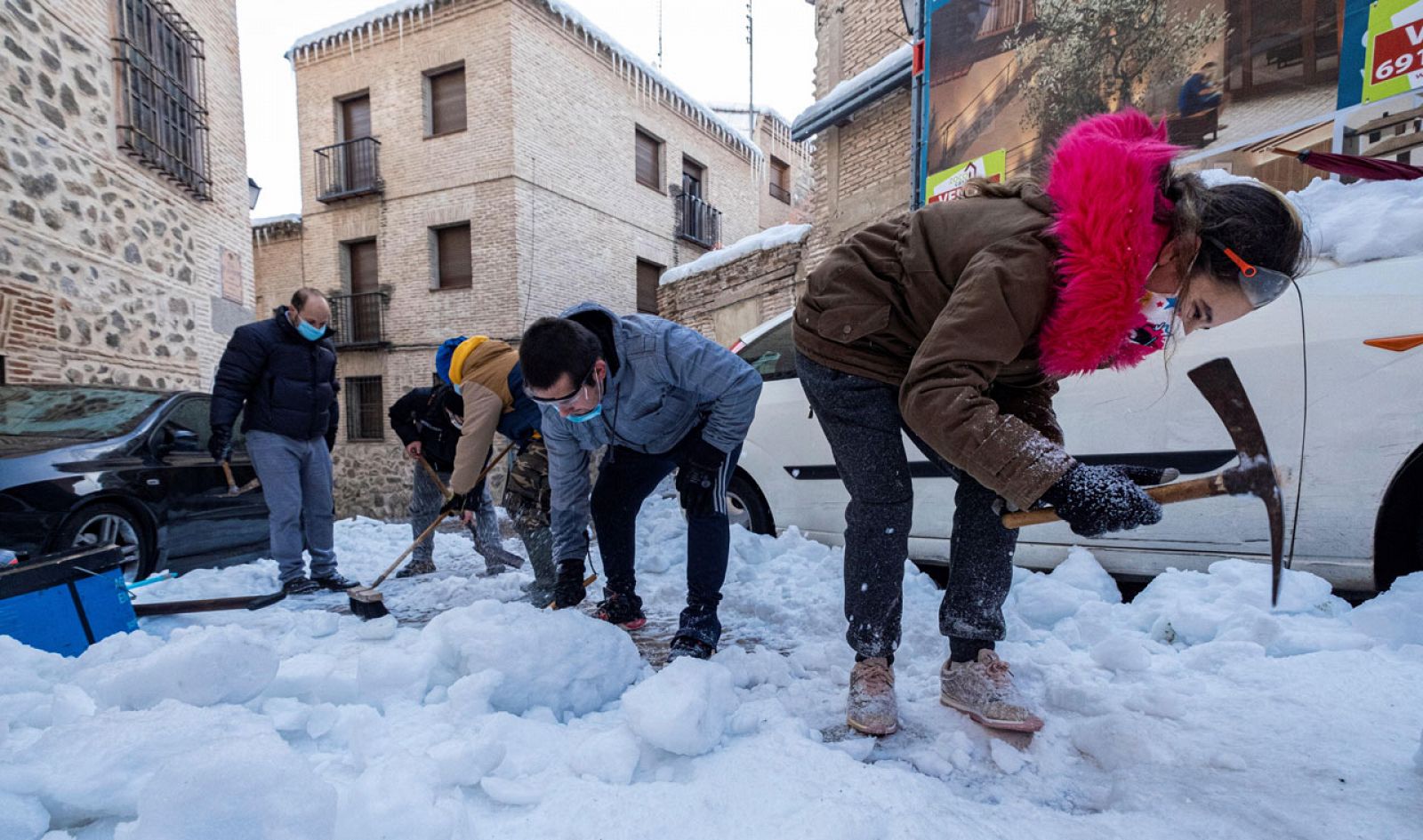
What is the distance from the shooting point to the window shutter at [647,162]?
14.2 metres

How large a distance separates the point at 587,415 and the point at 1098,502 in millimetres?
1471

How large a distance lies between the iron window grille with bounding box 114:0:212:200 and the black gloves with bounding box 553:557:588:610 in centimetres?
726

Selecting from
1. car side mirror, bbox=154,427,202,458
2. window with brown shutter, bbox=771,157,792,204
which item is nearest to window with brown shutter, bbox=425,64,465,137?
window with brown shutter, bbox=771,157,792,204

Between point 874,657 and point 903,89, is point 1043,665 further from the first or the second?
point 903,89

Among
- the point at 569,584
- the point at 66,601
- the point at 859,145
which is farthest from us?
the point at 859,145

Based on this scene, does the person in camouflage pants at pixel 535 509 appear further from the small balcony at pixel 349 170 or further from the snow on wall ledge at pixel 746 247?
the small balcony at pixel 349 170

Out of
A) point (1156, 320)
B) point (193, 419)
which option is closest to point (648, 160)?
point (193, 419)

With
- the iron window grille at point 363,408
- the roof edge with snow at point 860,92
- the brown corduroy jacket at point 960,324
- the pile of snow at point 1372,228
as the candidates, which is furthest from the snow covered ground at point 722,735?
the iron window grille at point 363,408

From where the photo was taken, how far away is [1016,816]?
1.25 meters

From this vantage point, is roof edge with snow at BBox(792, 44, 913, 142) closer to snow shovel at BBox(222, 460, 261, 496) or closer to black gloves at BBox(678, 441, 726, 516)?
black gloves at BBox(678, 441, 726, 516)

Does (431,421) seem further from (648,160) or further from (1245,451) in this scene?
(648,160)

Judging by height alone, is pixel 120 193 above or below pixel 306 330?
above

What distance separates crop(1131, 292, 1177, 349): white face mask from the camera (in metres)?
1.31

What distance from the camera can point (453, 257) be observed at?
40.2 feet
